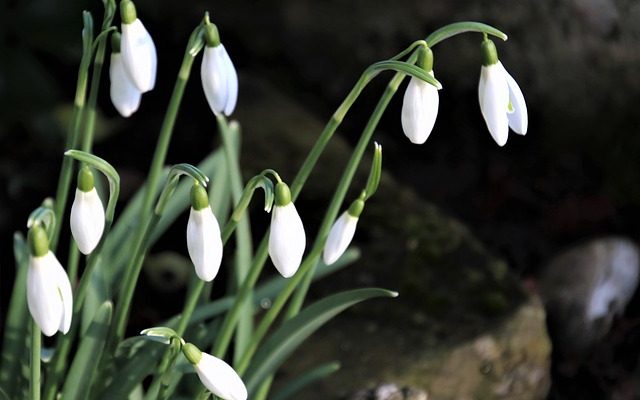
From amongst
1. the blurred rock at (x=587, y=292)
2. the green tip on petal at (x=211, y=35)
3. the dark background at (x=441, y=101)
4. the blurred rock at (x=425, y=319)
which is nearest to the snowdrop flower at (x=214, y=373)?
the green tip on petal at (x=211, y=35)

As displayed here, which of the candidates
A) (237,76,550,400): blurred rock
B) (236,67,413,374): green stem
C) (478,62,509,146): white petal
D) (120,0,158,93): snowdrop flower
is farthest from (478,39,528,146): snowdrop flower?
(237,76,550,400): blurred rock

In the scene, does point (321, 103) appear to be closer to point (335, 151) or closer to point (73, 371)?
point (335, 151)

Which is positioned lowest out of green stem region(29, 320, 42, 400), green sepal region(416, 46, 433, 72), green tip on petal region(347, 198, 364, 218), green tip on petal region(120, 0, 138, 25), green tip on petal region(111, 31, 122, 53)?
green stem region(29, 320, 42, 400)

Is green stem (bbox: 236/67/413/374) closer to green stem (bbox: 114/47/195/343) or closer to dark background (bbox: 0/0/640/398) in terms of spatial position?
green stem (bbox: 114/47/195/343)

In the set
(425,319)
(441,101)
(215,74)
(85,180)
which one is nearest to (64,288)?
(85,180)

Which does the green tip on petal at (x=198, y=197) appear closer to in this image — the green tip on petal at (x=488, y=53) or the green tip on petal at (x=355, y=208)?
the green tip on petal at (x=355, y=208)
